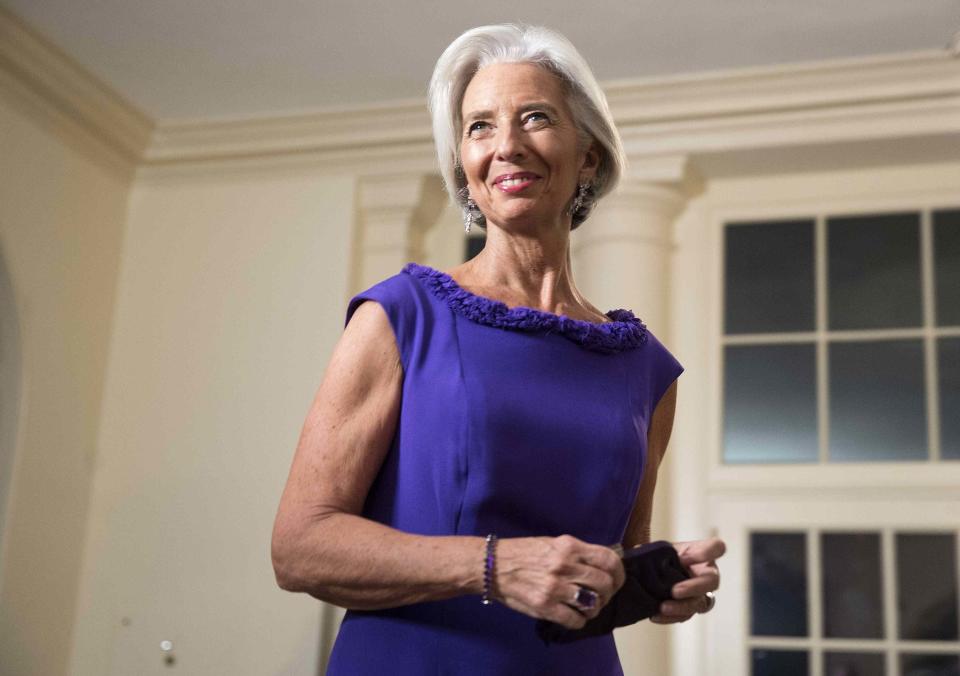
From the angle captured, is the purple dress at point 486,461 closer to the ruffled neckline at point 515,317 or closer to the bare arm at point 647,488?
the ruffled neckline at point 515,317

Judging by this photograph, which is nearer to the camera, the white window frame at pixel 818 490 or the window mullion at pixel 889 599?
the window mullion at pixel 889 599

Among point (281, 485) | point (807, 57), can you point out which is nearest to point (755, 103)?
point (807, 57)

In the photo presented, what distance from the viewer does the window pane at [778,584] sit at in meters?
4.37

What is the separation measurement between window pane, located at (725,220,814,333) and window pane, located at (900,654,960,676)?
1228mm

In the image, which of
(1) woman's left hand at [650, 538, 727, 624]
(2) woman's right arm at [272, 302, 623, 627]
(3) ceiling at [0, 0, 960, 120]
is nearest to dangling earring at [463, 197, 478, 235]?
(2) woman's right arm at [272, 302, 623, 627]

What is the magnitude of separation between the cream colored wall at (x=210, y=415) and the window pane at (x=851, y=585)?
72.6 inches

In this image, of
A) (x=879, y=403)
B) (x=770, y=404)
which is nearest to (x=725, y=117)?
(x=770, y=404)

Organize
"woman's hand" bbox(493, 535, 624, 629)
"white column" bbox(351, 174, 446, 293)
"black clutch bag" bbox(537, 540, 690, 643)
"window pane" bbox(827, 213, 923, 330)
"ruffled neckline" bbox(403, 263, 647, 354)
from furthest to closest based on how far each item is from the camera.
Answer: "white column" bbox(351, 174, 446, 293) < "window pane" bbox(827, 213, 923, 330) < "ruffled neckline" bbox(403, 263, 647, 354) < "black clutch bag" bbox(537, 540, 690, 643) < "woman's hand" bbox(493, 535, 624, 629)

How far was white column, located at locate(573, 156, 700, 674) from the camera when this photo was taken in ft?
15.0

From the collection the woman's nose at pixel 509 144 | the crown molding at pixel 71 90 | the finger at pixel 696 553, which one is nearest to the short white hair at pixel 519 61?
the woman's nose at pixel 509 144

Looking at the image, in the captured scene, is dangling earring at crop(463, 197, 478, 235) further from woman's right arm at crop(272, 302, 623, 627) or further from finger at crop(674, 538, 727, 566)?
finger at crop(674, 538, 727, 566)

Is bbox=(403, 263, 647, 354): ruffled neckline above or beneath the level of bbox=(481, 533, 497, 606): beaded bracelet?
above

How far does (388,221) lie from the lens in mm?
4930

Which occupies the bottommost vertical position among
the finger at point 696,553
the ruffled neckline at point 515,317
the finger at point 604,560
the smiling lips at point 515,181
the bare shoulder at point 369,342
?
the finger at point 604,560
